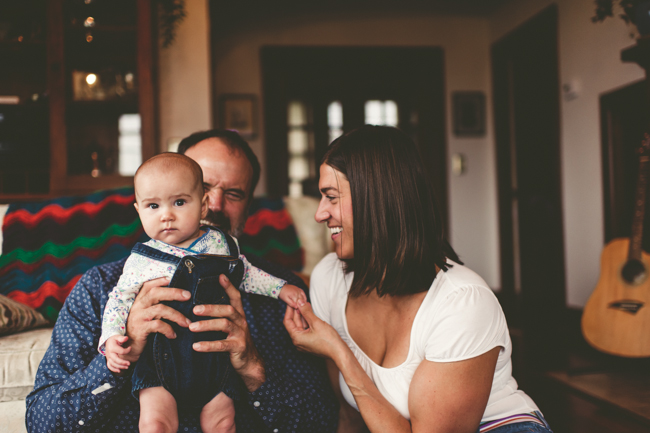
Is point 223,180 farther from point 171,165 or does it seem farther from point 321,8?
point 321,8

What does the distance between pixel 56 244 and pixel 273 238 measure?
86cm

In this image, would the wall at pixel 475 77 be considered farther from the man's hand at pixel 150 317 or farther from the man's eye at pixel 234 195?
the man's hand at pixel 150 317

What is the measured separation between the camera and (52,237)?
185cm

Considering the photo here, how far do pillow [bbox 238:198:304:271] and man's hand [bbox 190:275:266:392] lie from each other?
3.12 ft

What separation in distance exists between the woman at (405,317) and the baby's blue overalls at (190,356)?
0.70ft

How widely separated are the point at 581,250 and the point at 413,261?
318 cm

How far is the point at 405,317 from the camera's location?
1.20 meters

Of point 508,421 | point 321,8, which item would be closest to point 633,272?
point 508,421

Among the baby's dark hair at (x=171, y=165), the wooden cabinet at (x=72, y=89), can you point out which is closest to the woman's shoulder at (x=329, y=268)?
the baby's dark hair at (x=171, y=165)

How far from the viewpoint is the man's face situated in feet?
5.04

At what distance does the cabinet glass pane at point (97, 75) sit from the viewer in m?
3.22

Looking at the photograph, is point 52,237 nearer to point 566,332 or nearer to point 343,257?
point 343,257

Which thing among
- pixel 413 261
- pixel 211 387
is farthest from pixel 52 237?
pixel 413 261

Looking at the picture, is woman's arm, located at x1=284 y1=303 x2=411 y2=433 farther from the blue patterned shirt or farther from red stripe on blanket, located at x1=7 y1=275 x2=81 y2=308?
red stripe on blanket, located at x1=7 y1=275 x2=81 y2=308
